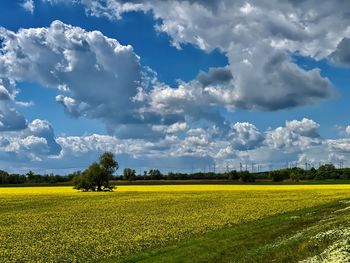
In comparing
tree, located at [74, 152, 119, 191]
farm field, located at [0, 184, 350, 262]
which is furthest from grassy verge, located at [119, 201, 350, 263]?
tree, located at [74, 152, 119, 191]

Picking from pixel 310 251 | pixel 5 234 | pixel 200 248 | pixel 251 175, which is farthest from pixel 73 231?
pixel 251 175

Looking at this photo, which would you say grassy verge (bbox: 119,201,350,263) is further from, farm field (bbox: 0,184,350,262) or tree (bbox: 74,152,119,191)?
tree (bbox: 74,152,119,191)

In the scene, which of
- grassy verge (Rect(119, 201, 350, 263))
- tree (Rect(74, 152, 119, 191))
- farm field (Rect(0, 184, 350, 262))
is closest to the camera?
grassy verge (Rect(119, 201, 350, 263))

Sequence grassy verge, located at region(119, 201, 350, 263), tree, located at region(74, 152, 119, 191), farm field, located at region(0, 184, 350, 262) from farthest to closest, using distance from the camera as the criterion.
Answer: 1. tree, located at region(74, 152, 119, 191)
2. farm field, located at region(0, 184, 350, 262)
3. grassy verge, located at region(119, 201, 350, 263)

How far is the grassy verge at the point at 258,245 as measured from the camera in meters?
17.7

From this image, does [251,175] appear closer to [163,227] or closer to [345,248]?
[163,227]

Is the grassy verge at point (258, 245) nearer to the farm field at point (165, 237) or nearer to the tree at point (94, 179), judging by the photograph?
the farm field at point (165, 237)

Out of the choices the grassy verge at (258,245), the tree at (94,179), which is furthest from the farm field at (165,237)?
the tree at (94,179)

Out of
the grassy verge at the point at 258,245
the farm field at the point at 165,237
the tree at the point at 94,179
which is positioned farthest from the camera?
the tree at the point at 94,179

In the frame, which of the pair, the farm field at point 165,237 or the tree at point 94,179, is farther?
the tree at point 94,179

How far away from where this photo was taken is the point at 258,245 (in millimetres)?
24625

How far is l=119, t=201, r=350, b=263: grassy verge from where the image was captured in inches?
696

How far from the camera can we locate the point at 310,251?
54.8 ft

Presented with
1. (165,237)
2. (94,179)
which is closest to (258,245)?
(165,237)
